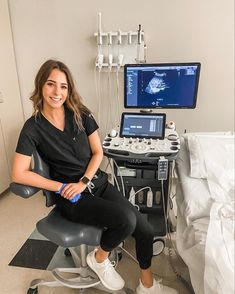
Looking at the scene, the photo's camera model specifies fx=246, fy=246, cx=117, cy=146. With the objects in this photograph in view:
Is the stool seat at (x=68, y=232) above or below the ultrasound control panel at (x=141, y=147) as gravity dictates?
below

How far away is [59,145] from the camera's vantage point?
116 cm

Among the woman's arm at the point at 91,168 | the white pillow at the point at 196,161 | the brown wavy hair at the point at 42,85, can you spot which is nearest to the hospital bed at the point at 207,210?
the white pillow at the point at 196,161

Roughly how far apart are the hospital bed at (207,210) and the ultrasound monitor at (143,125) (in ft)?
0.56

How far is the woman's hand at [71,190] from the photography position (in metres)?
1.10

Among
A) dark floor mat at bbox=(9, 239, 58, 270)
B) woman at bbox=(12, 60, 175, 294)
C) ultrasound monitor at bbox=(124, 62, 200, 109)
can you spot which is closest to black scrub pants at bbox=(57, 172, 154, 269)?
woman at bbox=(12, 60, 175, 294)

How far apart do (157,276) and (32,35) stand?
1953 mm

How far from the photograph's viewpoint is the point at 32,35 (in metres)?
1.98

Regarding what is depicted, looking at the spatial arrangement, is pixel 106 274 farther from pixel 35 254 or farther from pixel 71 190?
pixel 35 254

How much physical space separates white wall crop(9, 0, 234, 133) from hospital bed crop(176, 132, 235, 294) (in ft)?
2.06

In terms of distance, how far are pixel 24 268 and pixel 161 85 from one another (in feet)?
4.44

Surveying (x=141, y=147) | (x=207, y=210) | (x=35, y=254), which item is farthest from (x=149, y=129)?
(x=35, y=254)

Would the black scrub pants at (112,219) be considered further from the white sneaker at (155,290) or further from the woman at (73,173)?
the white sneaker at (155,290)

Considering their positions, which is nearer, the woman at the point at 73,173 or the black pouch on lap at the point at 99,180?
the woman at the point at 73,173

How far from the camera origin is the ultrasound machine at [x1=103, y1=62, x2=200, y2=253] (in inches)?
53.4
